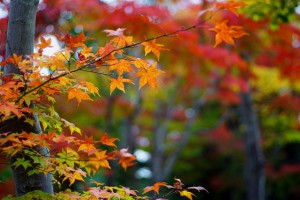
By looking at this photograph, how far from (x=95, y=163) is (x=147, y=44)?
0.83m

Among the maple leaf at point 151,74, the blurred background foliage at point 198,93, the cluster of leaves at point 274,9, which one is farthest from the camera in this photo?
the blurred background foliage at point 198,93

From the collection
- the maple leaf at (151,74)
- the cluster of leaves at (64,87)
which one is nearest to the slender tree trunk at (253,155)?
the cluster of leaves at (64,87)

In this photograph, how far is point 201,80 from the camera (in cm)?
1070

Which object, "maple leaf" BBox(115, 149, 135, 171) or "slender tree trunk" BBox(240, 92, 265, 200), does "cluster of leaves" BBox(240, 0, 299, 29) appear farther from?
"slender tree trunk" BBox(240, 92, 265, 200)

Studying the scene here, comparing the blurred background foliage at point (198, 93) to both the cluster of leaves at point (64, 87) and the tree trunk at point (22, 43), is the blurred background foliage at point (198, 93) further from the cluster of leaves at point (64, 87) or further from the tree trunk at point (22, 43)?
the tree trunk at point (22, 43)

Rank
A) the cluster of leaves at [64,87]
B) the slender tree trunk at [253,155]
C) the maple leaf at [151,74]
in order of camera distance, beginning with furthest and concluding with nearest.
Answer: the slender tree trunk at [253,155]
the maple leaf at [151,74]
the cluster of leaves at [64,87]

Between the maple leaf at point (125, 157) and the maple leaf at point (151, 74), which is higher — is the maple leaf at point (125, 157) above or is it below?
below

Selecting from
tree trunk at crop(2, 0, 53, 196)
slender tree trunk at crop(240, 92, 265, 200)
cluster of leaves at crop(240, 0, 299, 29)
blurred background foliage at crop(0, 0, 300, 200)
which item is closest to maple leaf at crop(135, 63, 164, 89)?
blurred background foliage at crop(0, 0, 300, 200)

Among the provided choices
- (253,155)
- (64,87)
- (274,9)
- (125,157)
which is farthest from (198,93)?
(64,87)

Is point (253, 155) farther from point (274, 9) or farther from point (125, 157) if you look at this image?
point (125, 157)

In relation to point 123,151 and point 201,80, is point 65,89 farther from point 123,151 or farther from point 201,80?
point 201,80

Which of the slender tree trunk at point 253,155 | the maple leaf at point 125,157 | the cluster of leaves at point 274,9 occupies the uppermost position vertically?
the cluster of leaves at point 274,9

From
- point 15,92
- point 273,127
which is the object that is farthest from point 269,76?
point 15,92

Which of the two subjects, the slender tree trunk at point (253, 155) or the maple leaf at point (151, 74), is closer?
the maple leaf at point (151, 74)
